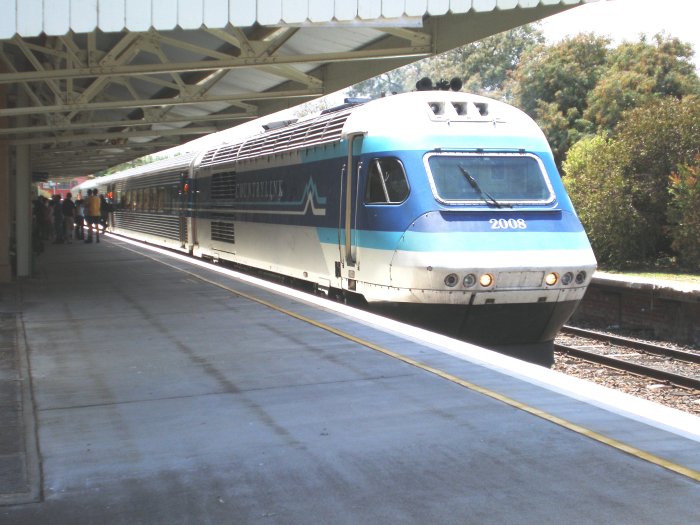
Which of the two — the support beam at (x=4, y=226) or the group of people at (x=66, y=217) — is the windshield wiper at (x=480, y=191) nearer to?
the support beam at (x=4, y=226)

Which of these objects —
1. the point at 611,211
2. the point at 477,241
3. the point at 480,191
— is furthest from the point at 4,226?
the point at 611,211

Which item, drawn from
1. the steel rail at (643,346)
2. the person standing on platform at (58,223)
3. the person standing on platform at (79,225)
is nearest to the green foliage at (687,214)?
the steel rail at (643,346)

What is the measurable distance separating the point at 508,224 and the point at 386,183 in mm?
1502

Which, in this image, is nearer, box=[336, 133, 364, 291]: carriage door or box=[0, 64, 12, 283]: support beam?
box=[336, 133, 364, 291]: carriage door

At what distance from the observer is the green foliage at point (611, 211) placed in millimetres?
22609

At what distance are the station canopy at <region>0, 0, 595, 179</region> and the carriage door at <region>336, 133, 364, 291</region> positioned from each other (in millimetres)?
1278

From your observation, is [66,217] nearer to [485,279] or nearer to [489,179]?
[489,179]

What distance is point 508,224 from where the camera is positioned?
31.2ft

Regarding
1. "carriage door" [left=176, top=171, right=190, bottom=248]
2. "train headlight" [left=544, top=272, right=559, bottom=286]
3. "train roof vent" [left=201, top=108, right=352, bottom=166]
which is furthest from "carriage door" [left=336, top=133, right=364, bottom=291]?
"carriage door" [left=176, top=171, right=190, bottom=248]

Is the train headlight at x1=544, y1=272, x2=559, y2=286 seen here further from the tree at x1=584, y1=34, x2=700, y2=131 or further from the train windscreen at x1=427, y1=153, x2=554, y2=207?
the tree at x1=584, y1=34, x2=700, y2=131

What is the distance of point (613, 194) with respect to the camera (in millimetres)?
22875

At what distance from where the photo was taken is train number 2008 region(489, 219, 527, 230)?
9.48 meters

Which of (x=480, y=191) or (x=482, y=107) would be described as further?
(x=482, y=107)

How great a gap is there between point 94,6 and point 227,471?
5.08 meters
